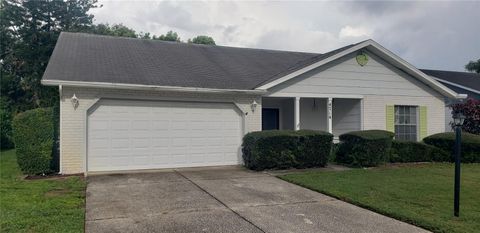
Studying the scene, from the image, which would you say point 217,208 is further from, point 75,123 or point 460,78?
point 460,78

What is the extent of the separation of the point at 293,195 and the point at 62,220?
4276 mm

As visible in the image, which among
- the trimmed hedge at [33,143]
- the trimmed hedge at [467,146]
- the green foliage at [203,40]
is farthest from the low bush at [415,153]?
the green foliage at [203,40]

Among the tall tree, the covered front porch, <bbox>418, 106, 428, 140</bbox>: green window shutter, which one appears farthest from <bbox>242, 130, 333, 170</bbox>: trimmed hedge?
the tall tree

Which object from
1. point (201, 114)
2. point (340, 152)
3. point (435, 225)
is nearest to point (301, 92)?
point (340, 152)

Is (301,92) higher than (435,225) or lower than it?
higher

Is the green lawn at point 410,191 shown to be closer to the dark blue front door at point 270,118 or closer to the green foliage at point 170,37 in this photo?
the dark blue front door at point 270,118

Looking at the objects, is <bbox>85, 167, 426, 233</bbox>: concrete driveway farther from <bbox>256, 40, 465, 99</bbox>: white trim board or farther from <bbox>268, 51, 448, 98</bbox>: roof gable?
<bbox>268, 51, 448, 98</bbox>: roof gable

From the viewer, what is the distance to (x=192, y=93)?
12203 mm

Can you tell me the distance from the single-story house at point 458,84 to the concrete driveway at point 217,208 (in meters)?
14.9

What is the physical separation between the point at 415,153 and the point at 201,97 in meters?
7.47

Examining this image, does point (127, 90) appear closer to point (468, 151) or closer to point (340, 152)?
point (340, 152)

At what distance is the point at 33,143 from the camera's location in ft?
34.9

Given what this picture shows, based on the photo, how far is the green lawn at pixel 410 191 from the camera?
6.21m

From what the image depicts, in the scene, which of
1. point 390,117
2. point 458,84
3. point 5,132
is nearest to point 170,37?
point 5,132
